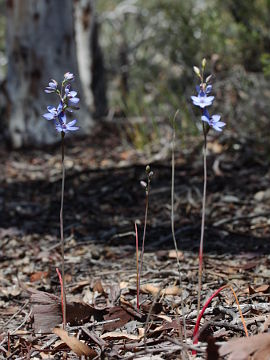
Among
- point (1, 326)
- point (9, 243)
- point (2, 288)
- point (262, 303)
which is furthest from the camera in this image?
point (9, 243)

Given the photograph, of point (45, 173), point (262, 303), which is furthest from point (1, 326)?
point (45, 173)

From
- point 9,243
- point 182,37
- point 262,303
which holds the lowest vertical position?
point 9,243

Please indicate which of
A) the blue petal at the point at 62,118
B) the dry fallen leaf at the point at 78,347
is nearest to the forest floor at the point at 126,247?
the dry fallen leaf at the point at 78,347

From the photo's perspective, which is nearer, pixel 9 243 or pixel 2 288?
pixel 2 288

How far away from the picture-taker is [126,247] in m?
3.11

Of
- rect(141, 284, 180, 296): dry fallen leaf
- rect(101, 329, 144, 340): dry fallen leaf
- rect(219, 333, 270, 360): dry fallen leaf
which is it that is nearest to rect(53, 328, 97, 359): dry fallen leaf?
rect(101, 329, 144, 340): dry fallen leaf

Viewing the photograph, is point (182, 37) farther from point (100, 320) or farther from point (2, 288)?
point (100, 320)

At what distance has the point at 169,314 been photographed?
213cm

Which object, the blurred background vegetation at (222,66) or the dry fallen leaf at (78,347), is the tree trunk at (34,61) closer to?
the blurred background vegetation at (222,66)

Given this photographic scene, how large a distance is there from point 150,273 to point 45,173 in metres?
2.46

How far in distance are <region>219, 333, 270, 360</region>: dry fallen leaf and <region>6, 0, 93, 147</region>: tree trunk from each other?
4.33m

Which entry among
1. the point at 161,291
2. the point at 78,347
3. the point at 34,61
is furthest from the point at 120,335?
the point at 34,61

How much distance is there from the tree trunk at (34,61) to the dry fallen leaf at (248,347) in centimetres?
433

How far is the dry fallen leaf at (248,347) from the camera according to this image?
4.93ft
